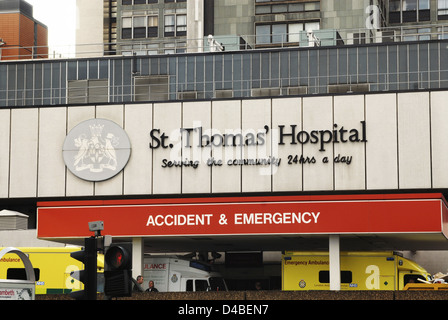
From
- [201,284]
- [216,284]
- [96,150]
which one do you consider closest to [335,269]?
[216,284]

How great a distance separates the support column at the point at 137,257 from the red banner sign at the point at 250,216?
0.66 meters

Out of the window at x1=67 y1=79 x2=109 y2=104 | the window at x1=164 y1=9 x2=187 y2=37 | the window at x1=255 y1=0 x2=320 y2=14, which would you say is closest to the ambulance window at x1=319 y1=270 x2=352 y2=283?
the window at x1=67 y1=79 x2=109 y2=104

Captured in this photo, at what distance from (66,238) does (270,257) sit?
17226 mm

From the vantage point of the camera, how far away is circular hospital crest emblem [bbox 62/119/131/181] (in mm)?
57219

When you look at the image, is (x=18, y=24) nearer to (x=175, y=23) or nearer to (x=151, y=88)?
(x=175, y=23)

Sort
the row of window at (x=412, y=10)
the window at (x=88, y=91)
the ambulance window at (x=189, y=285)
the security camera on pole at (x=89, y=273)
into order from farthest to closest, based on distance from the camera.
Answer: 1. the row of window at (x=412, y=10)
2. the window at (x=88, y=91)
3. the ambulance window at (x=189, y=285)
4. the security camera on pole at (x=89, y=273)

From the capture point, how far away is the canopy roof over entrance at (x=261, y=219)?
38812 mm

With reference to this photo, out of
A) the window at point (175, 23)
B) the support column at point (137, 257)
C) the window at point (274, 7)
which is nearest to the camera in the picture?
the support column at point (137, 257)

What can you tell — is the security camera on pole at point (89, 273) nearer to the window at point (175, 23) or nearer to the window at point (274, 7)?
the window at point (274, 7)

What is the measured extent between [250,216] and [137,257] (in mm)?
5223

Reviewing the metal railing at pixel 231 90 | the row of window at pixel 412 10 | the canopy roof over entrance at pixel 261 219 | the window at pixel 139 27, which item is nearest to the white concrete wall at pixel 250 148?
the metal railing at pixel 231 90

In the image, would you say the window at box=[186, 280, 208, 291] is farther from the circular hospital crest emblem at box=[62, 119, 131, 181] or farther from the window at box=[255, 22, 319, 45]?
the window at box=[255, 22, 319, 45]

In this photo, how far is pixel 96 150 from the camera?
56.8 m

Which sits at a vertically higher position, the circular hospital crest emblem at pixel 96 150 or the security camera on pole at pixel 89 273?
the circular hospital crest emblem at pixel 96 150
